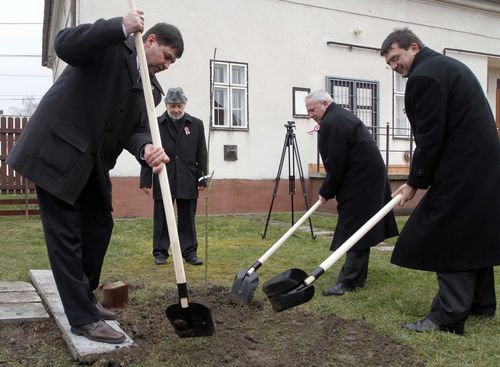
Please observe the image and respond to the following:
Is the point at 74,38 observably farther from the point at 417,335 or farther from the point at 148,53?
the point at 417,335

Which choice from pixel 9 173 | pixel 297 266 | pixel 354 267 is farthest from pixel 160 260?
pixel 9 173

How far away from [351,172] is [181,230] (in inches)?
85.5

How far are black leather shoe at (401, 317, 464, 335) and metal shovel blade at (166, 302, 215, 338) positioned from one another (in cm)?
130

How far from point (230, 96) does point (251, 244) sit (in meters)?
4.71

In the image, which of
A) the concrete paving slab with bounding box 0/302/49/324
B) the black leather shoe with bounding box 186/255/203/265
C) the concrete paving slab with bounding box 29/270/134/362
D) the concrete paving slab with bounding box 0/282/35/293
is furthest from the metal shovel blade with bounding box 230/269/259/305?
the black leather shoe with bounding box 186/255/203/265

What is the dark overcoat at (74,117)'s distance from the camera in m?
2.83

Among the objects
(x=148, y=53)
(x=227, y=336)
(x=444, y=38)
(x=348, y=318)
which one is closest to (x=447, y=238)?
(x=348, y=318)

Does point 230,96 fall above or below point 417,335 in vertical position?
above

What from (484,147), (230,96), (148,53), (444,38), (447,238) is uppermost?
(444,38)

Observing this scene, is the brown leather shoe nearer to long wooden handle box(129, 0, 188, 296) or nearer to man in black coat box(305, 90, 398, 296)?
long wooden handle box(129, 0, 188, 296)

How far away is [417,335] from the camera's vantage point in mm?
3209

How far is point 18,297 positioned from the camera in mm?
3910

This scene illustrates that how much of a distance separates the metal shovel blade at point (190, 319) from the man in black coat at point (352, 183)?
69.3 inches

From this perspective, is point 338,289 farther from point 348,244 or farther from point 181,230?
point 181,230
